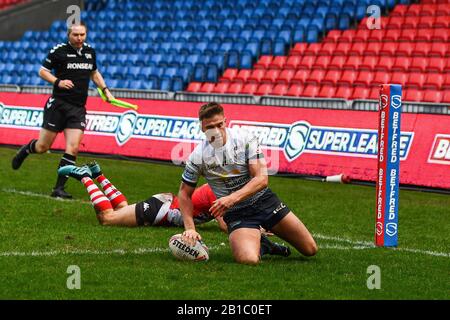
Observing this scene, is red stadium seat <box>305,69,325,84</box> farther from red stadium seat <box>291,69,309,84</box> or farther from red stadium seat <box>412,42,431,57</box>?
red stadium seat <box>412,42,431,57</box>

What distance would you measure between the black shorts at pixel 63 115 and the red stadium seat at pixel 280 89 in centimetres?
909

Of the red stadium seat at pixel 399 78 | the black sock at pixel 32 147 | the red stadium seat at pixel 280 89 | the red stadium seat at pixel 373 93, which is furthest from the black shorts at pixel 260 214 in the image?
the red stadium seat at pixel 280 89

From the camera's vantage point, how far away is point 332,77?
75.4 ft

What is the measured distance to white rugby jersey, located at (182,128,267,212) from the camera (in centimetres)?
942

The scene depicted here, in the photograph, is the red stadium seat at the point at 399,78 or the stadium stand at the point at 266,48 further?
the stadium stand at the point at 266,48

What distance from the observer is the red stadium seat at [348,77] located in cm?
2231

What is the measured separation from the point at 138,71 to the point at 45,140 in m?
13.0

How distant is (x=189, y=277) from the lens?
Result: 8.47 metres

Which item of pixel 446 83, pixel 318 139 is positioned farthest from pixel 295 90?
pixel 318 139

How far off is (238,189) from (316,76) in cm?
1409

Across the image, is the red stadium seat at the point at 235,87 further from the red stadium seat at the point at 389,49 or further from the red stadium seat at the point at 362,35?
the red stadium seat at the point at 389,49

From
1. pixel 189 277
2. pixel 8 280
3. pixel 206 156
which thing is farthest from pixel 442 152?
pixel 8 280
